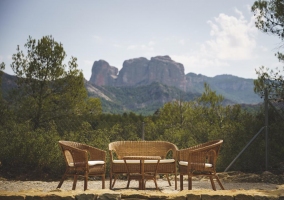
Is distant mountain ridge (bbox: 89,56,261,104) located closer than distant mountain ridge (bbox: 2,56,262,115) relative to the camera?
No

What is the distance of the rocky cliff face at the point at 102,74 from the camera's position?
115625mm

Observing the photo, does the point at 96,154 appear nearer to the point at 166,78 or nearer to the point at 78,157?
the point at 78,157

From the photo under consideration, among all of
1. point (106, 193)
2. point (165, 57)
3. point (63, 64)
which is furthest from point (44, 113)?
point (165, 57)

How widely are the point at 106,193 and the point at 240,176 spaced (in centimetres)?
392

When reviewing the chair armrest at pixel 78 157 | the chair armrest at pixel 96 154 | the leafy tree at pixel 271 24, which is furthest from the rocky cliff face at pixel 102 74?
the chair armrest at pixel 78 157

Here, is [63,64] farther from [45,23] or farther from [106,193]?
[106,193]

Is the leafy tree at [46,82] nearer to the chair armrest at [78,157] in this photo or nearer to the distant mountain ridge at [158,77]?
the chair armrest at [78,157]

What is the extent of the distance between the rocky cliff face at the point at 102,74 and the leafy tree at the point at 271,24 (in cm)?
10827

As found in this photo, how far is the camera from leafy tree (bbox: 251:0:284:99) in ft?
24.7

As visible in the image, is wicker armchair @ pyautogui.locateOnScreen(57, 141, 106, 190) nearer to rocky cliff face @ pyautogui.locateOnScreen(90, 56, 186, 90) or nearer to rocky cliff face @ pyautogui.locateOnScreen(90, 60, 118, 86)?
rocky cliff face @ pyautogui.locateOnScreen(90, 56, 186, 90)

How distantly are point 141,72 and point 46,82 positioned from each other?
349 feet

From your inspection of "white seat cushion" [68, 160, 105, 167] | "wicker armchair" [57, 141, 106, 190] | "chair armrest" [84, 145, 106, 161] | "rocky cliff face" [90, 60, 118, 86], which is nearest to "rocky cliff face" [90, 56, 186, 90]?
"rocky cliff face" [90, 60, 118, 86]

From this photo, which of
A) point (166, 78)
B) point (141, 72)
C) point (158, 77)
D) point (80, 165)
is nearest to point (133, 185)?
point (80, 165)

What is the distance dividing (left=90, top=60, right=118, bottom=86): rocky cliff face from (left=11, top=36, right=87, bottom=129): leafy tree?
104124 millimetres
